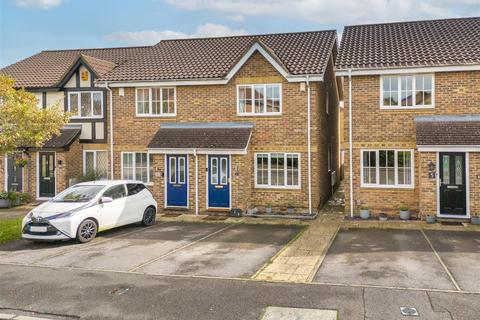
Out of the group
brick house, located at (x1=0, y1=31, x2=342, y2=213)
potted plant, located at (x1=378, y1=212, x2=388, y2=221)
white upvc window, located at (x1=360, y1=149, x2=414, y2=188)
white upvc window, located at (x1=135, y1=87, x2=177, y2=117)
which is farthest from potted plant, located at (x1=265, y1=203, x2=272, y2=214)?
white upvc window, located at (x1=135, y1=87, x2=177, y2=117)

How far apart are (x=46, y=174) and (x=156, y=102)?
21.1 feet

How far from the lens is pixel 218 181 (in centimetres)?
1767

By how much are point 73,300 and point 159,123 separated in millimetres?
12165

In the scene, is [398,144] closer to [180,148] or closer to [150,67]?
[180,148]

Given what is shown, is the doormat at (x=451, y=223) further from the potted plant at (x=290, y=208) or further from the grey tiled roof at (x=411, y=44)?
the grey tiled roof at (x=411, y=44)

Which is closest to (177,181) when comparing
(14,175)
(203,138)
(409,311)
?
(203,138)

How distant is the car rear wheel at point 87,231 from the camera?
40.9 feet

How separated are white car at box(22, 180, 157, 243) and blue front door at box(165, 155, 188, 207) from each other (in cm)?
255

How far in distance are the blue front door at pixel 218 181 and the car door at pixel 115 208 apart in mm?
4208

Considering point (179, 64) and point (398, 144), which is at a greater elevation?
point (179, 64)

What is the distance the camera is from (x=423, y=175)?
1519 cm

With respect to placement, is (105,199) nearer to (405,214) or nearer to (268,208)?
(268,208)

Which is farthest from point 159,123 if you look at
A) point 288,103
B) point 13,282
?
point 13,282

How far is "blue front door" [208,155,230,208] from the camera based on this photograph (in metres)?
17.5
